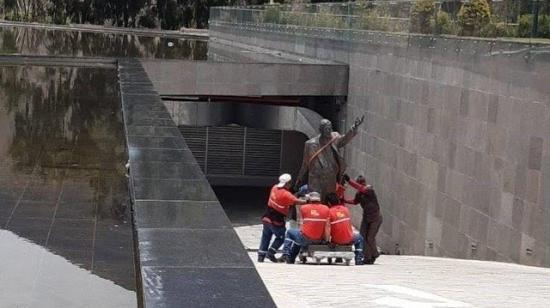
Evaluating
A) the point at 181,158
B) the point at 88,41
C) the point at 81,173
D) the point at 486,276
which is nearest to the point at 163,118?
the point at 81,173

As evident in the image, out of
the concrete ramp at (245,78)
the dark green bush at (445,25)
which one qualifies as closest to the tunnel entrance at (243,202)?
the concrete ramp at (245,78)

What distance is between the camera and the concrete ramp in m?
20.4

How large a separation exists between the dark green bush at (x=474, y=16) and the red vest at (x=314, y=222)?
194 inches

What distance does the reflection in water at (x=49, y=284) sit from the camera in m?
5.03

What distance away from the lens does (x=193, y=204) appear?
20.8 feet

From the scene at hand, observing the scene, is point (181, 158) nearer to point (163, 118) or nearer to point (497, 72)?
point (163, 118)

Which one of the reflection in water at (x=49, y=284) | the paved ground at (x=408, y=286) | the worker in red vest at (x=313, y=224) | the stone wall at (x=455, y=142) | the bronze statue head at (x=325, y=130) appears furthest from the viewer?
the stone wall at (x=455, y=142)

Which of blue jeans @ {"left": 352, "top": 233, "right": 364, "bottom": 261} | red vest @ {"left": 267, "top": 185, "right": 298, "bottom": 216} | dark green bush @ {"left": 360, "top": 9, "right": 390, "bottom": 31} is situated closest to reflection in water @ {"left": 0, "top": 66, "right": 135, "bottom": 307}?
red vest @ {"left": 267, "top": 185, "right": 298, "bottom": 216}

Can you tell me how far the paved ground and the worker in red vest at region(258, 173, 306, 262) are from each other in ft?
3.72

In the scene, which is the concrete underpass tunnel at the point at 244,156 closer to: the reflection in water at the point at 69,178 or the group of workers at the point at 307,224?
the reflection in water at the point at 69,178

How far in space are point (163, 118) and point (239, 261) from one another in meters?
6.50

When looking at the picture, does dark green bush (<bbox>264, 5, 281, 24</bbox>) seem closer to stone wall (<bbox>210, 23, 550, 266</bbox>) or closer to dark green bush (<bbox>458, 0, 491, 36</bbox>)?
stone wall (<bbox>210, 23, 550, 266</bbox>)

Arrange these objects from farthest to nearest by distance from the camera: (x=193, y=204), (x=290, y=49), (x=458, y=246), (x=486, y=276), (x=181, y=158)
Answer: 1. (x=290, y=49)
2. (x=458, y=246)
3. (x=486, y=276)
4. (x=181, y=158)
5. (x=193, y=204)

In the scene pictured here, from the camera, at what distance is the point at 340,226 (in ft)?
35.4
